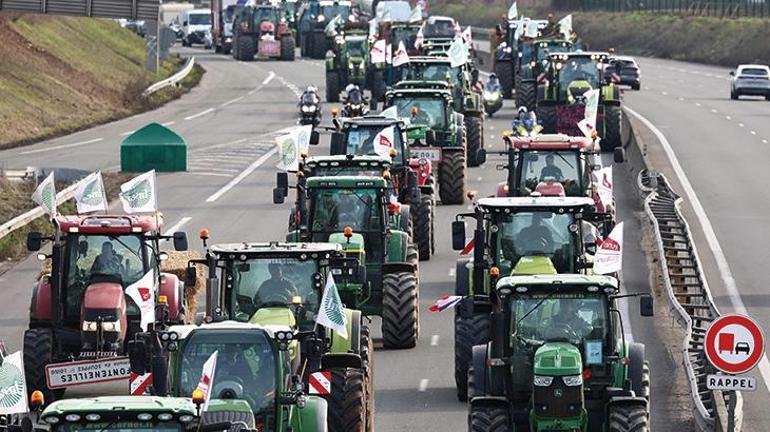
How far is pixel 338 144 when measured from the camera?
128ft

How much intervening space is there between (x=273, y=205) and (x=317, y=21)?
5219cm

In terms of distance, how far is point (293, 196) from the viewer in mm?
47812

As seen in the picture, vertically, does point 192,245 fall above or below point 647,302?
below

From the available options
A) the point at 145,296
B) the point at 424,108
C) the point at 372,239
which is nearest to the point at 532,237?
the point at 372,239

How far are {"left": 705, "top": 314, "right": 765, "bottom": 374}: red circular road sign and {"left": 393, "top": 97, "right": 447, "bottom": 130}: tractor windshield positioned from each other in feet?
83.5

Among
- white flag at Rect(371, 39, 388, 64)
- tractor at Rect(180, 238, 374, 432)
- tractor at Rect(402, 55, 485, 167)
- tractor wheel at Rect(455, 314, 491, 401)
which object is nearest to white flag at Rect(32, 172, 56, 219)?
tractor at Rect(180, 238, 374, 432)

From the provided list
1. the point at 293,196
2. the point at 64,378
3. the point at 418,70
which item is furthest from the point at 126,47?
the point at 64,378

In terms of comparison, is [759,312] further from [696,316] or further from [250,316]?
[250,316]

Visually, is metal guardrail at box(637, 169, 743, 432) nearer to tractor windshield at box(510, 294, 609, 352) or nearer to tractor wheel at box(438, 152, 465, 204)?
tractor windshield at box(510, 294, 609, 352)

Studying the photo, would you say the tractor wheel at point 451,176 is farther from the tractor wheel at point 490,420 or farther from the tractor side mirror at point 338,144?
the tractor wheel at point 490,420

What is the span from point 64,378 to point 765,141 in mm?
39946

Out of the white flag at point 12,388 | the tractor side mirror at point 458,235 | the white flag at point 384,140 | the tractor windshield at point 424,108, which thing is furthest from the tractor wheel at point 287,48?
the white flag at point 12,388

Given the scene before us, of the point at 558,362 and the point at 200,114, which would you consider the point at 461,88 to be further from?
the point at 558,362

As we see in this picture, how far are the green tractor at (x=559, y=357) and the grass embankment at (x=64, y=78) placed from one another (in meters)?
40.7
